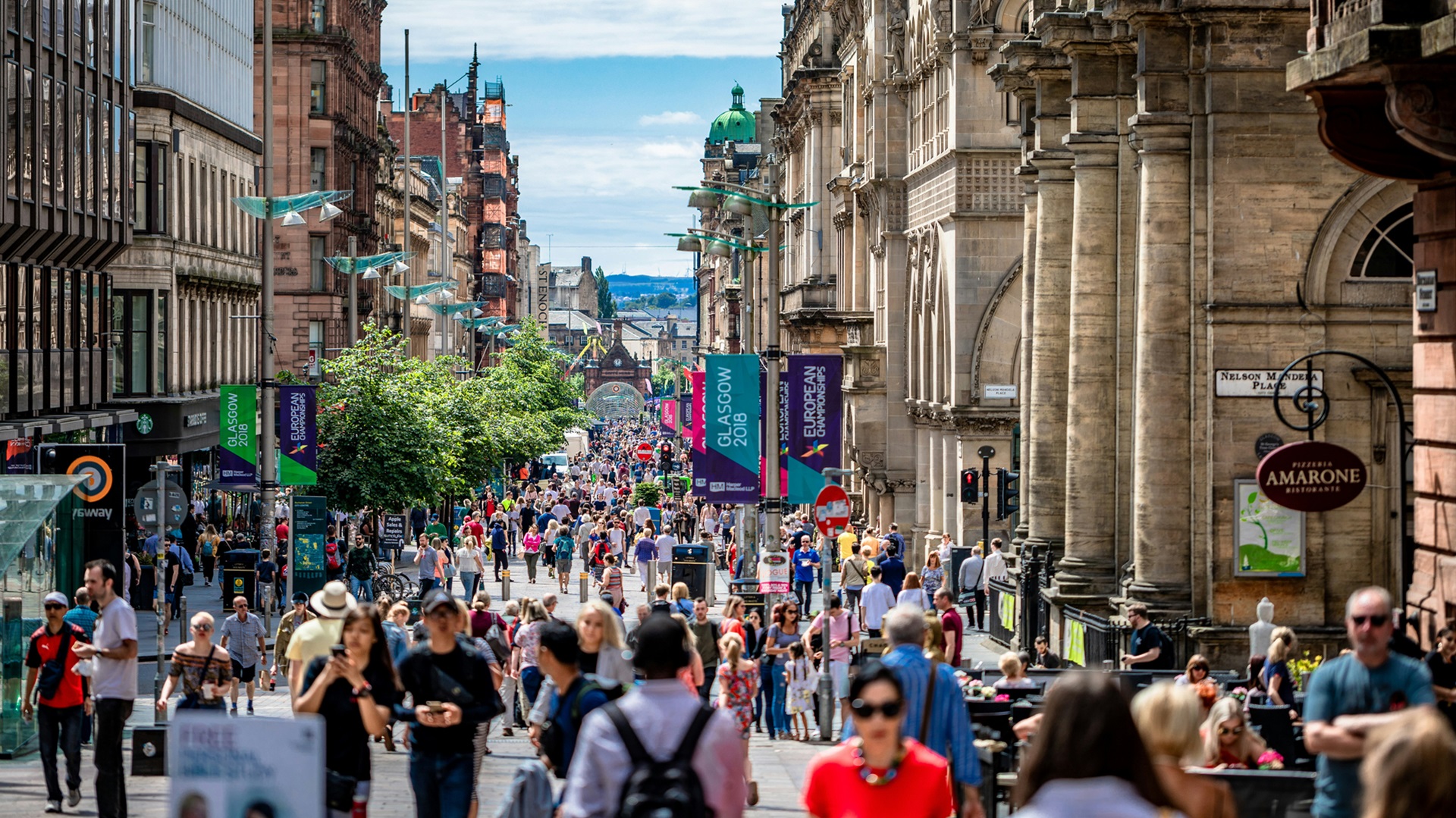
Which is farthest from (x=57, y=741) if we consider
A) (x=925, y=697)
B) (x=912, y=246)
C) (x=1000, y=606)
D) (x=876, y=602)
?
(x=912, y=246)

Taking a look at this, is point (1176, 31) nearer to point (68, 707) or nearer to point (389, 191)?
point (68, 707)

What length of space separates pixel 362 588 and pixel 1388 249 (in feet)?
66.5

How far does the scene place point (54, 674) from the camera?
54.4 ft

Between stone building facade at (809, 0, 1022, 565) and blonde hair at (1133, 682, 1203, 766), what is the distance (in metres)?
35.4

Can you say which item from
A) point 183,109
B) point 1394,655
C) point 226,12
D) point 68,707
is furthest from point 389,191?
point 1394,655

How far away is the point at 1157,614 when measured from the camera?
24.8 m

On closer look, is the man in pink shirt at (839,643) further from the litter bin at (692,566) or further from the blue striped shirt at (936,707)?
the litter bin at (692,566)

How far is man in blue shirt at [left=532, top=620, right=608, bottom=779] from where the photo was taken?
34.6 feet

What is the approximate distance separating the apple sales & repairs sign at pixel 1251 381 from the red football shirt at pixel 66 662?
40.8 feet

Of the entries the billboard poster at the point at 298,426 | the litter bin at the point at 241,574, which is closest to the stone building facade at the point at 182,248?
the billboard poster at the point at 298,426

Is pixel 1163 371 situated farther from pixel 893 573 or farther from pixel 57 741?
pixel 57 741

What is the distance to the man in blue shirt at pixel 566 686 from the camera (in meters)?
10.5

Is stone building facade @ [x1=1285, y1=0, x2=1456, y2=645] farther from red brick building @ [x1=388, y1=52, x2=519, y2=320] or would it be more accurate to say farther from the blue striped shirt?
red brick building @ [x1=388, y1=52, x2=519, y2=320]

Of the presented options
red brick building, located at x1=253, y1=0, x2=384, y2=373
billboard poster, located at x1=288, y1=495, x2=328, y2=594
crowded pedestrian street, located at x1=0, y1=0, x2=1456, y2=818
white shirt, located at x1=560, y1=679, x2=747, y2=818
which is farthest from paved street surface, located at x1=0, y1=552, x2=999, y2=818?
red brick building, located at x1=253, y1=0, x2=384, y2=373
